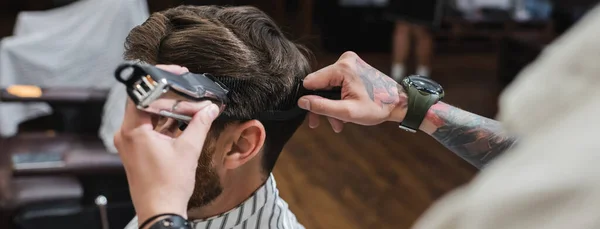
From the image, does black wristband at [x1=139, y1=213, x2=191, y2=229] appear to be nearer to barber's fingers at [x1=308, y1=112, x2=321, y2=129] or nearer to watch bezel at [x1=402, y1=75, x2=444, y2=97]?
barber's fingers at [x1=308, y1=112, x2=321, y2=129]

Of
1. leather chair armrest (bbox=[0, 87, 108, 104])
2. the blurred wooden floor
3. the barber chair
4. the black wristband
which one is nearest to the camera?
the black wristband

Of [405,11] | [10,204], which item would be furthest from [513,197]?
[405,11]

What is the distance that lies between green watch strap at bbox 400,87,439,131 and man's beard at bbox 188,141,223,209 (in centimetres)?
37

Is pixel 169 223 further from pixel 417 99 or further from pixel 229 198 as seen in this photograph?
pixel 417 99

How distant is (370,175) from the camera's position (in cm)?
301

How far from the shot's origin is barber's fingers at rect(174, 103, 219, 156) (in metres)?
0.72

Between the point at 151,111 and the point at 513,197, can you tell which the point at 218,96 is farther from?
the point at 513,197

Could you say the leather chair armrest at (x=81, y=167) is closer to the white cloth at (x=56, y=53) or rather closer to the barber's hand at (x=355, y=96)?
the white cloth at (x=56, y=53)

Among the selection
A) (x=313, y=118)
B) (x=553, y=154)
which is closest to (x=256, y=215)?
(x=313, y=118)

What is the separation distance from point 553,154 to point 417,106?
849 millimetres

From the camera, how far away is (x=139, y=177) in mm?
713

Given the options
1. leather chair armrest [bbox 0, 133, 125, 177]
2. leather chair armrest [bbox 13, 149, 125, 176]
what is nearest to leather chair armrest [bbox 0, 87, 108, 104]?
leather chair armrest [bbox 0, 133, 125, 177]

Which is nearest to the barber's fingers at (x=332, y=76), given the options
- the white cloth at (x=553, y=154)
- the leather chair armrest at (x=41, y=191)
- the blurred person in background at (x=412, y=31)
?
the white cloth at (x=553, y=154)

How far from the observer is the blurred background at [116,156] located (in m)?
2.02
